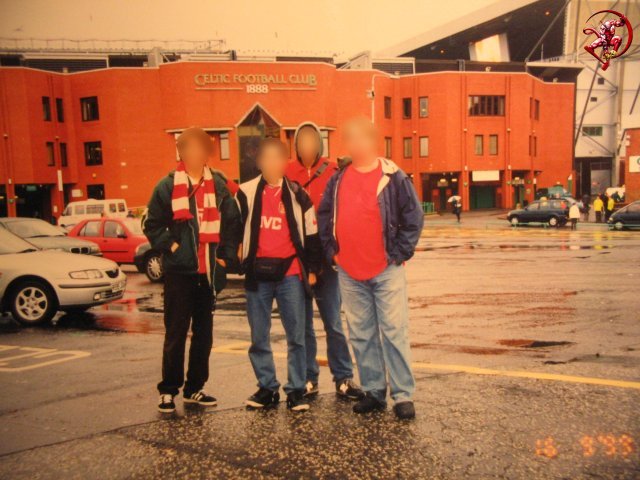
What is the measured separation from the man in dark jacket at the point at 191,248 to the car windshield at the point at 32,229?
35.3ft

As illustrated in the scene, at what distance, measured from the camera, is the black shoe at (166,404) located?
426 cm

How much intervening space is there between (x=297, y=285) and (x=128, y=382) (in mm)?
1970

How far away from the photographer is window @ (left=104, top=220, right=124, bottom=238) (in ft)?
50.4

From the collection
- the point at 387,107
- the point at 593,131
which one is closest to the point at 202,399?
the point at 387,107

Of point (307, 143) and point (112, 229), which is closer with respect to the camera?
point (307, 143)

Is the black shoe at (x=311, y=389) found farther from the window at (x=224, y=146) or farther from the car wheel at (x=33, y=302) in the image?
the window at (x=224, y=146)

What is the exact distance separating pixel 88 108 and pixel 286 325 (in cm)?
4679

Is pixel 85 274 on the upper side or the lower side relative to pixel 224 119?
lower

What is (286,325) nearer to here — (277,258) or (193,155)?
(277,258)

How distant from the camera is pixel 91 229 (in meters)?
15.8

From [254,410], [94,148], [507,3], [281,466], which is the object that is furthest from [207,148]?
[507,3]

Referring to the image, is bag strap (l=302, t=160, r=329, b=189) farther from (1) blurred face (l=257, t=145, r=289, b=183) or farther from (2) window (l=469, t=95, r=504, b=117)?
(2) window (l=469, t=95, r=504, b=117)

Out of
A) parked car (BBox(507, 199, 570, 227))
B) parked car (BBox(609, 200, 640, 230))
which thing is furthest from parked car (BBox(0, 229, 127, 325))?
parked car (BBox(507, 199, 570, 227))

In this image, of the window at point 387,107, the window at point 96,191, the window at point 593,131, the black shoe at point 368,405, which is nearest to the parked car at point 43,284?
the black shoe at point 368,405
